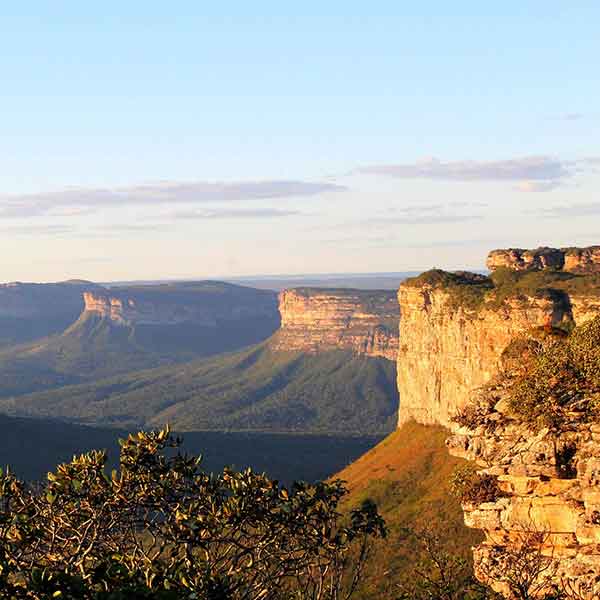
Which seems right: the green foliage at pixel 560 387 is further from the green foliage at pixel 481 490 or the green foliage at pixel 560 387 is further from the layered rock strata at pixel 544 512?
the green foliage at pixel 481 490

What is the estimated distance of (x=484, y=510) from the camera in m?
31.8

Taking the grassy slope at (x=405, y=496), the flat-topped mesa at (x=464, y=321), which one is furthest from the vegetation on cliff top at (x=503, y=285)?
the grassy slope at (x=405, y=496)

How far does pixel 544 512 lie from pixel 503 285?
6670 centimetres

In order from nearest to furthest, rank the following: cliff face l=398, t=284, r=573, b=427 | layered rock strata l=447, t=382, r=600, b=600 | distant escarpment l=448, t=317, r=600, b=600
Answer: layered rock strata l=447, t=382, r=600, b=600 < distant escarpment l=448, t=317, r=600, b=600 < cliff face l=398, t=284, r=573, b=427

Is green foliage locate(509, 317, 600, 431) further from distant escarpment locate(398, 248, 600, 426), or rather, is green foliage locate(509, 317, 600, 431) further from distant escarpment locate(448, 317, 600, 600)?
distant escarpment locate(398, 248, 600, 426)

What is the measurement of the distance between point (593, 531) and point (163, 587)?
1316 centimetres

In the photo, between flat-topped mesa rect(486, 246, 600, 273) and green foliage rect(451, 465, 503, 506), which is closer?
green foliage rect(451, 465, 503, 506)

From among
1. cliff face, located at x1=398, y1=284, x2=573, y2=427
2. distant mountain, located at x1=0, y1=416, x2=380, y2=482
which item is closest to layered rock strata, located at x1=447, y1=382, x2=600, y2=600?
cliff face, located at x1=398, y1=284, x2=573, y2=427

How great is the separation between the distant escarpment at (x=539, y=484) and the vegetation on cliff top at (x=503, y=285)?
2068 inches

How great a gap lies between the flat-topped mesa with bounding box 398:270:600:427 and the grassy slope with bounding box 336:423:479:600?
4245 mm

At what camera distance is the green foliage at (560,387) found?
32.0 meters

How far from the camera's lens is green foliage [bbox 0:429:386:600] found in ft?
81.5

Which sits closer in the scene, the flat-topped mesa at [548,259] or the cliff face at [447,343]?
the cliff face at [447,343]

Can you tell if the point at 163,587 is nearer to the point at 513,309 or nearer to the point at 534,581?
the point at 534,581
